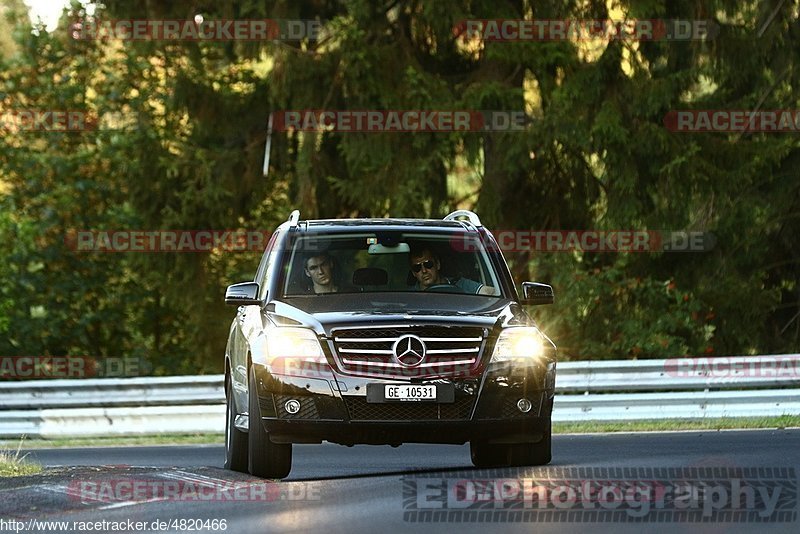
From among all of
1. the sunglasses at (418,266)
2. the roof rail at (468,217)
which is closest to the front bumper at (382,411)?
the sunglasses at (418,266)

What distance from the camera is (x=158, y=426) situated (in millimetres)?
24547

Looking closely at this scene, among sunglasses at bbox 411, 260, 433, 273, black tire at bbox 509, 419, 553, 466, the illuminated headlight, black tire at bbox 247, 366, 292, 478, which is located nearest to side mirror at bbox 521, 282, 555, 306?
sunglasses at bbox 411, 260, 433, 273

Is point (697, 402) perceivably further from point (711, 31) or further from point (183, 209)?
point (183, 209)

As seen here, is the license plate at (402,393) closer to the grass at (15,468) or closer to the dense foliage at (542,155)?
the grass at (15,468)

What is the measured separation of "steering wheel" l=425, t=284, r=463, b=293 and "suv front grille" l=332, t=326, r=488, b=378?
121 cm

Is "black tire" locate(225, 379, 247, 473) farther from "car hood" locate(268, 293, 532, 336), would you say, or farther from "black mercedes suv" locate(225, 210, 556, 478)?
"car hood" locate(268, 293, 532, 336)

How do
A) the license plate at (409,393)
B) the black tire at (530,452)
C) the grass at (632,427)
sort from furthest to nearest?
the grass at (632,427) < the black tire at (530,452) < the license plate at (409,393)

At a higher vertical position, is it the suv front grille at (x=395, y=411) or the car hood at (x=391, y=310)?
the car hood at (x=391, y=310)

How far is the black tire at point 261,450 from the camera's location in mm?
11133

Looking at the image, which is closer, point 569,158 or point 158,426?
point 158,426

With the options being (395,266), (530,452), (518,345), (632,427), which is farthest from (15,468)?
(632,427)

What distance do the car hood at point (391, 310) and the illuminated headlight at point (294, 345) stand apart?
0.07 metres

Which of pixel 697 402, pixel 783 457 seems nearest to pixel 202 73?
pixel 697 402

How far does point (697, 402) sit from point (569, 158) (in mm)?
10270
